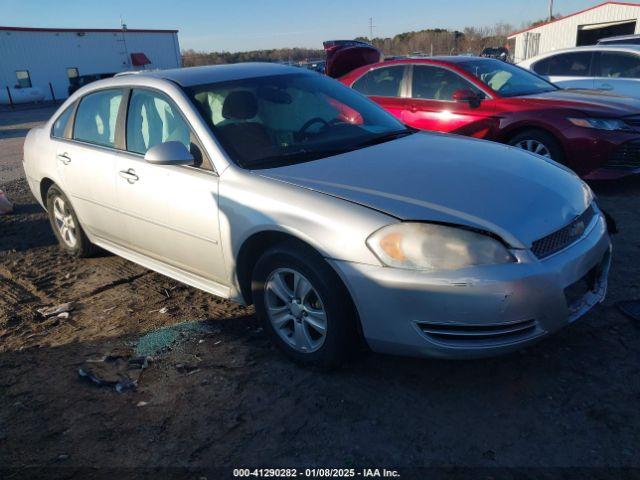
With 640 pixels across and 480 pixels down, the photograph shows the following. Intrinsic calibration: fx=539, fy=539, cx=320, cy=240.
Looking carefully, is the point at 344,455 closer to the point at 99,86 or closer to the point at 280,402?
the point at 280,402

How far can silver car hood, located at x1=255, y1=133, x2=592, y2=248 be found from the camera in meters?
2.55

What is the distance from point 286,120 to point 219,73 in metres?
0.67

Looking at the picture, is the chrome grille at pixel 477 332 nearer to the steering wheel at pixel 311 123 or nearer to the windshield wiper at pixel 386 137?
the windshield wiper at pixel 386 137

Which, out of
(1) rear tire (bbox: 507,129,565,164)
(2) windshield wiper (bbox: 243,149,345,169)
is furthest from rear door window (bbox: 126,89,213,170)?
(1) rear tire (bbox: 507,129,565,164)

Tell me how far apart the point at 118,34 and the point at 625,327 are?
47.6m

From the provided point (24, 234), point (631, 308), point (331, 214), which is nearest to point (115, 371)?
point (331, 214)

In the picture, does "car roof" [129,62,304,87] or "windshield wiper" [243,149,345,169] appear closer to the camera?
"windshield wiper" [243,149,345,169]

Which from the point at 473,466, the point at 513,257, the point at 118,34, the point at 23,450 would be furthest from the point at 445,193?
the point at 118,34

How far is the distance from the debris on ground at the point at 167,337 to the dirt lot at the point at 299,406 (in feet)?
0.13

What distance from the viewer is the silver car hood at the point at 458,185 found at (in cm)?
255

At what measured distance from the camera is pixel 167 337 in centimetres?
345

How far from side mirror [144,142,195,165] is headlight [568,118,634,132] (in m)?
4.36

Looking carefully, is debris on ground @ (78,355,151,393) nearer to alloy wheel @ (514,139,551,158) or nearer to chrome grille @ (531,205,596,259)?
chrome grille @ (531,205,596,259)

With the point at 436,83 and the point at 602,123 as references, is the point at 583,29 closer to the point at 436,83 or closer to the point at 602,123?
the point at 436,83
